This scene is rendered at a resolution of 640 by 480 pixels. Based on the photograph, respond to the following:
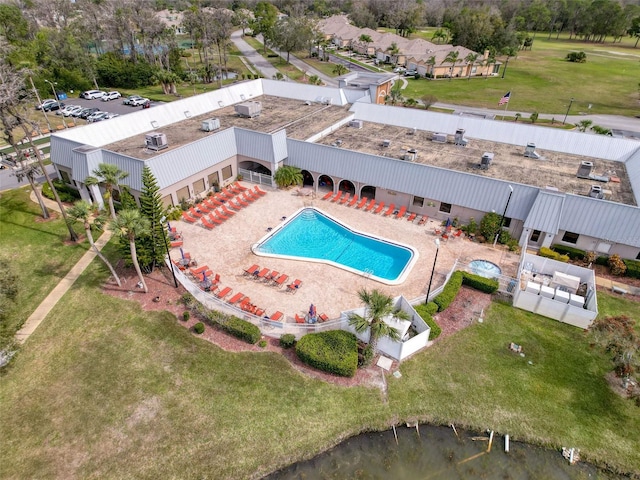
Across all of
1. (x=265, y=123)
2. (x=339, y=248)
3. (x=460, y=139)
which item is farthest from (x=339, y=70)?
(x=339, y=248)

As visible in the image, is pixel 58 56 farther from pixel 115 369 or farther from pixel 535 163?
pixel 535 163

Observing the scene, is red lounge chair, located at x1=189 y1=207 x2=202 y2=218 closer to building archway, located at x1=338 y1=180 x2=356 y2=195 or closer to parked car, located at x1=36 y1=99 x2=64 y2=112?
building archway, located at x1=338 y1=180 x2=356 y2=195

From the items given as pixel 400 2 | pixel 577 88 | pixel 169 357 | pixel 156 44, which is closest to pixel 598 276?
pixel 169 357

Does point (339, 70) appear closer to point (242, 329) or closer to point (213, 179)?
point (213, 179)

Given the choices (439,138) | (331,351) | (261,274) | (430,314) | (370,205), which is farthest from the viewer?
Answer: (439,138)

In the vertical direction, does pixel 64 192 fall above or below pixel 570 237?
above

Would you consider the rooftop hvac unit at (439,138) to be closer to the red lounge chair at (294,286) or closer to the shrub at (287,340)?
the red lounge chair at (294,286)
